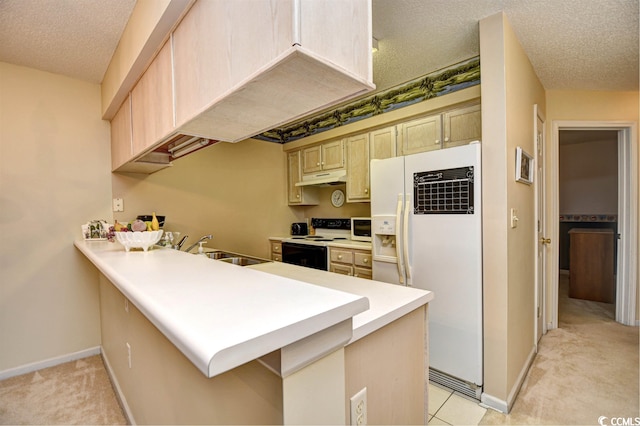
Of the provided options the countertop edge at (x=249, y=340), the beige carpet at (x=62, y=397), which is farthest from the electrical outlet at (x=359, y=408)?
the beige carpet at (x=62, y=397)

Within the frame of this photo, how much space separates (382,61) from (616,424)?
2.97 metres

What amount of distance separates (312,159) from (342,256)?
5.00 ft

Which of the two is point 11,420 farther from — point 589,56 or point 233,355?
point 589,56

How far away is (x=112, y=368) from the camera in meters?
2.21

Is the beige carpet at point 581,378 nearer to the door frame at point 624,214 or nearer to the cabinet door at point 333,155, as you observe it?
the door frame at point 624,214

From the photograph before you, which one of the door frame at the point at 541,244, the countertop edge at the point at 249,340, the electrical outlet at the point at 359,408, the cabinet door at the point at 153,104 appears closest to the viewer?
the countertop edge at the point at 249,340

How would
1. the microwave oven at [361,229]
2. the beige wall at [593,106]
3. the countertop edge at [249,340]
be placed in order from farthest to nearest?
the microwave oven at [361,229], the beige wall at [593,106], the countertop edge at [249,340]

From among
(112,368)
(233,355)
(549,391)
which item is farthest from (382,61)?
(112,368)

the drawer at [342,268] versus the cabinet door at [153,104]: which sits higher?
the cabinet door at [153,104]

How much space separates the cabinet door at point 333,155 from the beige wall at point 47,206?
236 cm

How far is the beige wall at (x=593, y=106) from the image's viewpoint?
2984 mm

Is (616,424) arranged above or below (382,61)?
below

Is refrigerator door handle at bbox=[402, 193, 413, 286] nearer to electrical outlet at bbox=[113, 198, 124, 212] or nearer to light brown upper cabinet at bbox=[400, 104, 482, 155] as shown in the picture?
light brown upper cabinet at bbox=[400, 104, 482, 155]

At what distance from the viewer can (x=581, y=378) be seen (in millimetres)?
2166
